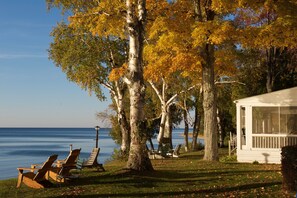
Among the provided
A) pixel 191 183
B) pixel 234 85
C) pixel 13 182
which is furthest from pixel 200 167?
pixel 234 85

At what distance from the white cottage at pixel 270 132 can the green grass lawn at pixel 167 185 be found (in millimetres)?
4718

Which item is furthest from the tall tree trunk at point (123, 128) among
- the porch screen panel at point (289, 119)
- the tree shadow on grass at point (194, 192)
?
the tree shadow on grass at point (194, 192)

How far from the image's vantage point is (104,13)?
16.5m

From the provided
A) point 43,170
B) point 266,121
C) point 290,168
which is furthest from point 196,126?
point 290,168

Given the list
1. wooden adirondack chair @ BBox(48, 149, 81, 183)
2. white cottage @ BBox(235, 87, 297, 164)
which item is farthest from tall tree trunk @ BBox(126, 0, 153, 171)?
white cottage @ BBox(235, 87, 297, 164)

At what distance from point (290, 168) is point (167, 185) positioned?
11.8 feet

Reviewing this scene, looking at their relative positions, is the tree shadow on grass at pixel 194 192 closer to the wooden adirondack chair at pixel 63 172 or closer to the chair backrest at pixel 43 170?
the chair backrest at pixel 43 170

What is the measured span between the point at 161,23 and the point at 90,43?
25.9 feet

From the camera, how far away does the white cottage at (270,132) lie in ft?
63.1

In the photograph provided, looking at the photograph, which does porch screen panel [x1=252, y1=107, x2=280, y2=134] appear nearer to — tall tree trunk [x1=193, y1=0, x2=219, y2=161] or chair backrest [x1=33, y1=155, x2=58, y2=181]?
tall tree trunk [x1=193, y1=0, x2=219, y2=161]

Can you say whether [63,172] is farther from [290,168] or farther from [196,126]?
[196,126]

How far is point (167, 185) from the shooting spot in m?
12.1

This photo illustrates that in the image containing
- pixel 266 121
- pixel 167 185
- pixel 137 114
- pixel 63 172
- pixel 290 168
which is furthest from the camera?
pixel 266 121

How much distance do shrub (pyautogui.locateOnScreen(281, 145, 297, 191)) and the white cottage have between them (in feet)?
29.9
